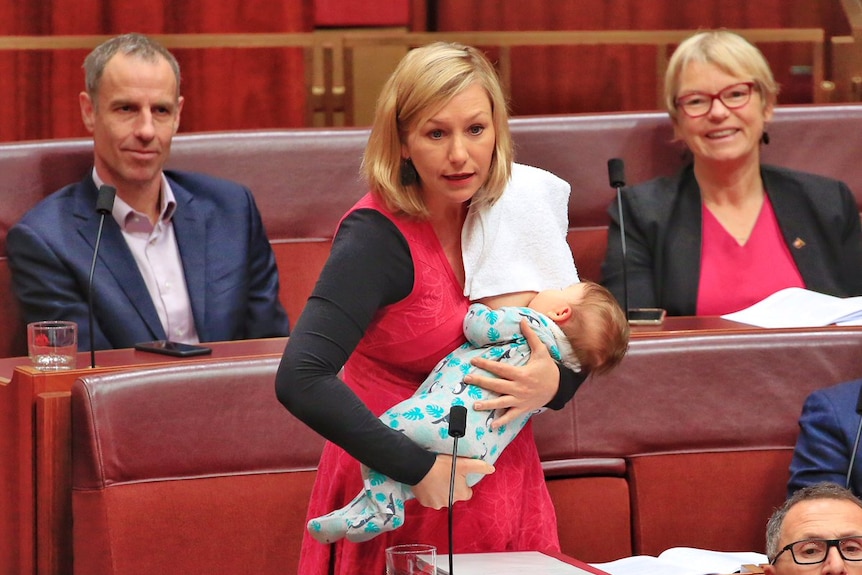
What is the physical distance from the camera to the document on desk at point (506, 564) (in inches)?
28.0

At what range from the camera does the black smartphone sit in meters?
1.12

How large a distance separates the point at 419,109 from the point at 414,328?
0.13 m

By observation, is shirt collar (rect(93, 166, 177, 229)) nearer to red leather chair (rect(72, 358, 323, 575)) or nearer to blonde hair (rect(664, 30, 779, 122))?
red leather chair (rect(72, 358, 323, 575))

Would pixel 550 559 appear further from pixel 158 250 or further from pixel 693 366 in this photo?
pixel 158 250

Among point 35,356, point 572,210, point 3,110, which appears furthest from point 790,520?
point 3,110

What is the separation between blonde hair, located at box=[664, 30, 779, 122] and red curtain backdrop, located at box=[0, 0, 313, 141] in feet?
1.79

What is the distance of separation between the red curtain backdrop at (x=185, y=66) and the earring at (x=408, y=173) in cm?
107

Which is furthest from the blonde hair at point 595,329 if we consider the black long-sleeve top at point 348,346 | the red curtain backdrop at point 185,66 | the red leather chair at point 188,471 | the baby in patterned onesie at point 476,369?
the red curtain backdrop at point 185,66

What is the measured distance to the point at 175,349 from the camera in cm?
114

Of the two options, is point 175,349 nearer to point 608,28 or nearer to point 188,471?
point 188,471

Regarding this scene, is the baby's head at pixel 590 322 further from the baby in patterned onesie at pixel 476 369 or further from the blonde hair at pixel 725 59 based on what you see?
the blonde hair at pixel 725 59

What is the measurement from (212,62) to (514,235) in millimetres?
1083

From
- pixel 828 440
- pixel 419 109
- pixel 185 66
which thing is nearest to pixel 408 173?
pixel 419 109

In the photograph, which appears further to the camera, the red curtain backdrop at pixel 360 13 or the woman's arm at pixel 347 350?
the red curtain backdrop at pixel 360 13
